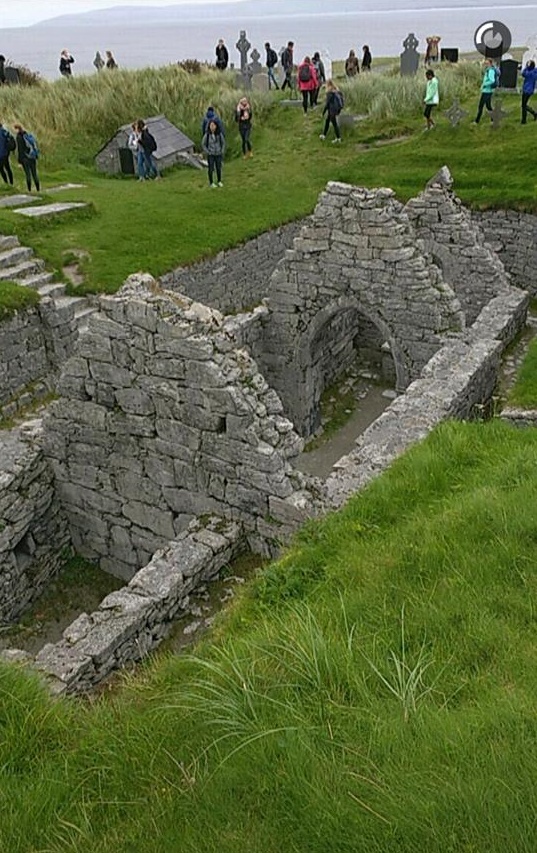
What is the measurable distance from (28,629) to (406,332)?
787cm

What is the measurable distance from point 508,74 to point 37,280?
2337 centimetres

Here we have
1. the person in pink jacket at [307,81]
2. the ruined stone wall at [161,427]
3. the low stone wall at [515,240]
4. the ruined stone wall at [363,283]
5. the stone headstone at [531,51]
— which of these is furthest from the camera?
the stone headstone at [531,51]

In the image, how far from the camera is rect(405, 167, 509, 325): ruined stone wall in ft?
49.2

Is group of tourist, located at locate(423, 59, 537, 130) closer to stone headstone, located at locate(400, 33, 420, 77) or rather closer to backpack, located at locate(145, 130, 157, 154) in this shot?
backpack, located at locate(145, 130, 157, 154)

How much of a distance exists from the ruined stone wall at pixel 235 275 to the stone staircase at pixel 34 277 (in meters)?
2.34

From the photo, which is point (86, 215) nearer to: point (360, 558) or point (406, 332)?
point (406, 332)

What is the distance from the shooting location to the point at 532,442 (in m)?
8.79

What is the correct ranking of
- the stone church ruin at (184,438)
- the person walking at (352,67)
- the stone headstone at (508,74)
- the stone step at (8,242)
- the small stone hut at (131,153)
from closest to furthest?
1. the stone church ruin at (184,438)
2. the stone step at (8,242)
3. the small stone hut at (131,153)
4. the stone headstone at (508,74)
5. the person walking at (352,67)

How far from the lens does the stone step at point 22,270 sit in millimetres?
16734

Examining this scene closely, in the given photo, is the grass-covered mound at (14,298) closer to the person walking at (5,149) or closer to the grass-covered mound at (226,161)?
the grass-covered mound at (226,161)

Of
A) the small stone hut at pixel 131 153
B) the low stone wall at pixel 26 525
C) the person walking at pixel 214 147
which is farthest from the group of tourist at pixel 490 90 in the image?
the low stone wall at pixel 26 525

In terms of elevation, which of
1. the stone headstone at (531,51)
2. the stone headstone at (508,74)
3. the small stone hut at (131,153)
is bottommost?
the small stone hut at (131,153)

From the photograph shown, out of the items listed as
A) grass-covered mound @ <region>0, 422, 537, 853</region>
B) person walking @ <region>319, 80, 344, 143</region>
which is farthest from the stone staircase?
person walking @ <region>319, 80, 344, 143</region>

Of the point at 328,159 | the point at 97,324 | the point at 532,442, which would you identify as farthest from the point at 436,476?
the point at 328,159
